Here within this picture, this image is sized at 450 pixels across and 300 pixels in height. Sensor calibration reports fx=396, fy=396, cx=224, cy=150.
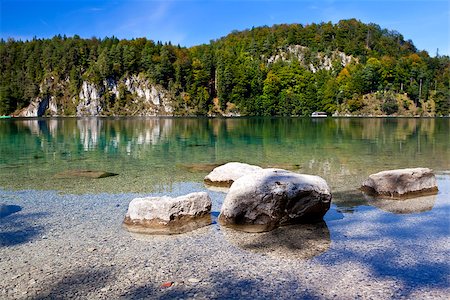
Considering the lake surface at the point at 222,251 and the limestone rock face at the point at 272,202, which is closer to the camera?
the lake surface at the point at 222,251

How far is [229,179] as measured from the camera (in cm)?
1786

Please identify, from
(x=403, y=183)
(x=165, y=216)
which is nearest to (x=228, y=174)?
(x=165, y=216)

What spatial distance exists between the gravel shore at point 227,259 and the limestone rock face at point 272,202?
42cm

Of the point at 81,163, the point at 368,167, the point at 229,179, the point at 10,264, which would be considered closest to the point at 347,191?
the point at 229,179

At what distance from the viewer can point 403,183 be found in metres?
15.7

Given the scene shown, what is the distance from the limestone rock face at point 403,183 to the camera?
15.6 metres

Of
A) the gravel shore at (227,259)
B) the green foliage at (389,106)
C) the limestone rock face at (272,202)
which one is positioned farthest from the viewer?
the green foliage at (389,106)

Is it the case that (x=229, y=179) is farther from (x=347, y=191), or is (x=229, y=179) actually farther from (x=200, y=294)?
(x=200, y=294)

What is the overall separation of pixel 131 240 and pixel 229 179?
7977 mm

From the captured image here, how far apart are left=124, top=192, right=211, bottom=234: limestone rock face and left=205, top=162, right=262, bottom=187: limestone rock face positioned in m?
5.61

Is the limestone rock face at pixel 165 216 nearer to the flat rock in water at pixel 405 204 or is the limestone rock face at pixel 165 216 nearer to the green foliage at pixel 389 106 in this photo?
the flat rock in water at pixel 405 204

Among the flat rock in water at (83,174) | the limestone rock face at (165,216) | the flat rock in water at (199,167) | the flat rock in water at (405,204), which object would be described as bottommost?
the flat rock in water at (199,167)

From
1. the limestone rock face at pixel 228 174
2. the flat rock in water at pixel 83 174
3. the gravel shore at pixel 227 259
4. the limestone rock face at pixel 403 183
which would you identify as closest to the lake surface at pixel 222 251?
the gravel shore at pixel 227 259

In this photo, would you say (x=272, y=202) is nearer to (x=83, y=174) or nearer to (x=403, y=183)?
(x=403, y=183)
